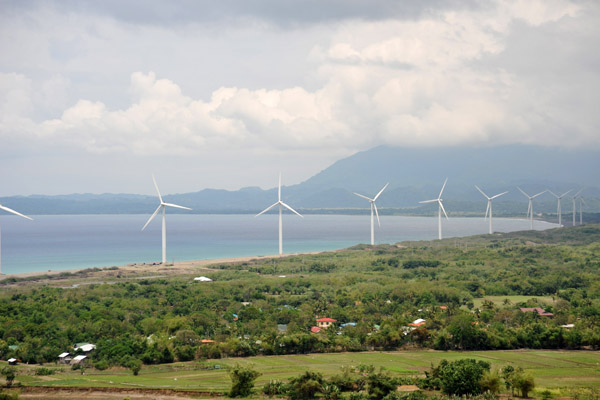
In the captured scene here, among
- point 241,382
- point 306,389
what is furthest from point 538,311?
point 241,382

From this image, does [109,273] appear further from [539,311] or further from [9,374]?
[539,311]

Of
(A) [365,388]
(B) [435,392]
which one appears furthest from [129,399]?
(B) [435,392]

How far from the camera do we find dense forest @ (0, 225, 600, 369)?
1748 inches

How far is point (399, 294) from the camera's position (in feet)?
205

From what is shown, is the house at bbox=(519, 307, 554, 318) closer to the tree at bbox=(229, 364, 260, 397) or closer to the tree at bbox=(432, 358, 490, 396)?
the tree at bbox=(432, 358, 490, 396)

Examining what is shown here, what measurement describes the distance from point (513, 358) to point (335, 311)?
16953mm

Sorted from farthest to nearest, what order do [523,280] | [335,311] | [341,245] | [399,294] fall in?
[341,245], [523,280], [399,294], [335,311]

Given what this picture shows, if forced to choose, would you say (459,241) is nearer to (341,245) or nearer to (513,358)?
(341,245)

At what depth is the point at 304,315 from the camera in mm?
53719

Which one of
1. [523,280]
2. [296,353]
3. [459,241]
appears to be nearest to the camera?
→ [296,353]

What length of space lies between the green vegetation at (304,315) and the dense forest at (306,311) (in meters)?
0.11

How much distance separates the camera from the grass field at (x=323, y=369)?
35.5m

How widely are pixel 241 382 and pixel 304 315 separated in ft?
66.4

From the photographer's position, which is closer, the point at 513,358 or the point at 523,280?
the point at 513,358
